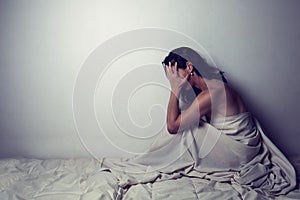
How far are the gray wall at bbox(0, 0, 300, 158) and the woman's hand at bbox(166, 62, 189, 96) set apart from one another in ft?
0.37

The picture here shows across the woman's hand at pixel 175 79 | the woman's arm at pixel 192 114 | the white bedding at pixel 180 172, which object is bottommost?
the white bedding at pixel 180 172

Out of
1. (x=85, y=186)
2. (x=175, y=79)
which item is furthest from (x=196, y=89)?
(x=85, y=186)

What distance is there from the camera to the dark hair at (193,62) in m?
1.88

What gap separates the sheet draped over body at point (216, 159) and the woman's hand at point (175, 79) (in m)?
0.27

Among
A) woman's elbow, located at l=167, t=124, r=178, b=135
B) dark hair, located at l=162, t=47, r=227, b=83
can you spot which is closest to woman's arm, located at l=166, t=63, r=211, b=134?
woman's elbow, located at l=167, t=124, r=178, b=135

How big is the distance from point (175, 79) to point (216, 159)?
515 millimetres

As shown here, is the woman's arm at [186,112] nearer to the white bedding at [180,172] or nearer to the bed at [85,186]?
the white bedding at [180,172]

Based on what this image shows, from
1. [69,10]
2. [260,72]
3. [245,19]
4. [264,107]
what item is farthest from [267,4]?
[69,10]

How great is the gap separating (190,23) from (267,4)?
48 cm

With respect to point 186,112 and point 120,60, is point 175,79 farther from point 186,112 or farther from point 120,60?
point 120,60

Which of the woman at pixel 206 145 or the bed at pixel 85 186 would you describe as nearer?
the bed at pixel 85 186

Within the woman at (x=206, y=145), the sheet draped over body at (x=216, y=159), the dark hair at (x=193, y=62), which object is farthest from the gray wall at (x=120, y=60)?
the sheet draped over body at (x=216, y=159)

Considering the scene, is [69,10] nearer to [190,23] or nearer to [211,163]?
[190,23]

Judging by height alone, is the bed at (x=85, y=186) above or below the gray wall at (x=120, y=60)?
below
